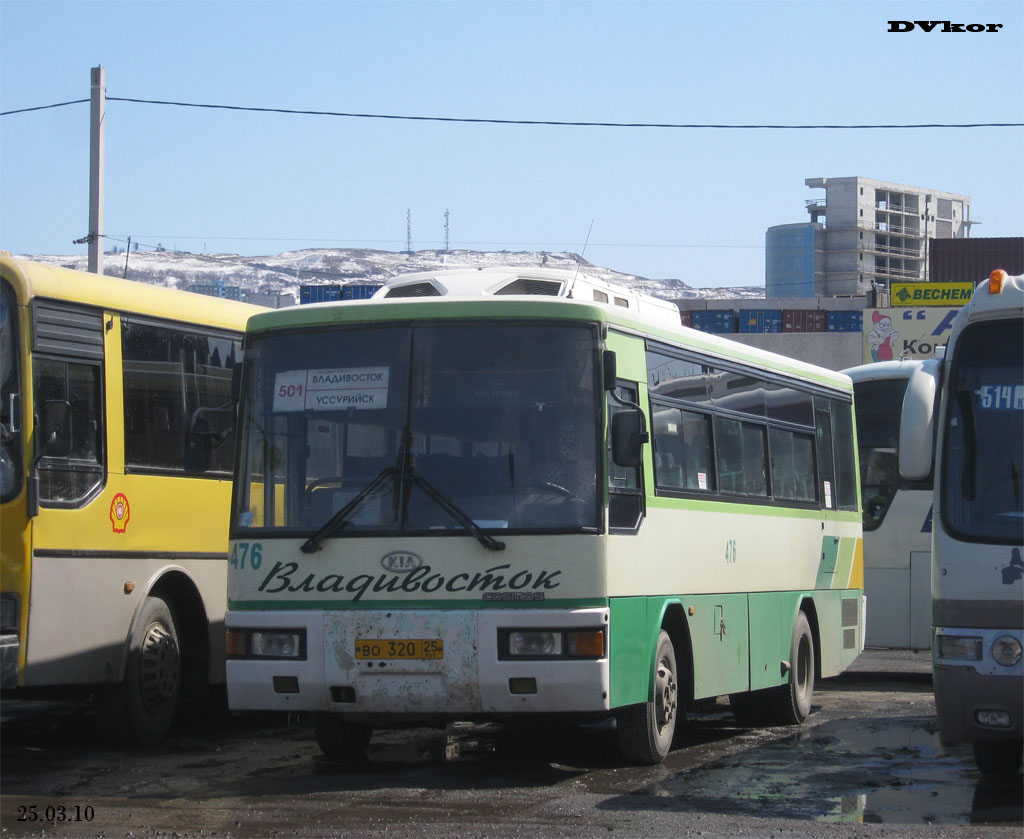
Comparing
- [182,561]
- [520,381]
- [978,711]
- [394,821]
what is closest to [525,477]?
[520,381]

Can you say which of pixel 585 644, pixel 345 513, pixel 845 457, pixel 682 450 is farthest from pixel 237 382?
pixel 845 457

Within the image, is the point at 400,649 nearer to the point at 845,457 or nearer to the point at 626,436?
the point at 626,436

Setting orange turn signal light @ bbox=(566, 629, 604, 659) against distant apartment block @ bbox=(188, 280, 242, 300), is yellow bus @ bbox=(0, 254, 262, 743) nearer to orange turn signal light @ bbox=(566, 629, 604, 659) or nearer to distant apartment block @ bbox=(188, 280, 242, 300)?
orange turn signal light @ bbox=(566, 629, 604, 659)

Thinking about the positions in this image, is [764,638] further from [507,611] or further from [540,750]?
[507,611]

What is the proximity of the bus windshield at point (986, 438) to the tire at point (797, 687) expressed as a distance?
4248 mm

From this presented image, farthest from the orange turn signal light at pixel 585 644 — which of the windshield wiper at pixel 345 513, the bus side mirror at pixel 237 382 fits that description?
the bus side mirror at pixel 237 382

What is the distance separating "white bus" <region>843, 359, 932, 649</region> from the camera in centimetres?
1658

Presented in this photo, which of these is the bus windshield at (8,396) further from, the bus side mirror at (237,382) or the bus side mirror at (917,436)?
the bus side mirror at (917,436)

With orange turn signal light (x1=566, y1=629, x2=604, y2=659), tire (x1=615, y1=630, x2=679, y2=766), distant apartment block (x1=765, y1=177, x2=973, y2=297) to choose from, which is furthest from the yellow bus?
distant apartment block (x1=765, y1=177, x2=973, y2=297)

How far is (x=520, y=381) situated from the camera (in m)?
9.20

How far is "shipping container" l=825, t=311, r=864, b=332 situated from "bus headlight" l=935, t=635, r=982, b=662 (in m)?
81.3

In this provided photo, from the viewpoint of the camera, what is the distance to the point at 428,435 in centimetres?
915

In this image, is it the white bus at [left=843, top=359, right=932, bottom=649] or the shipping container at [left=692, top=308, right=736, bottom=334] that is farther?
the shipping container at [left=692, top=308, right=736, bottom=334]

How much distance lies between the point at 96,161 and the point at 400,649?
14336mm
